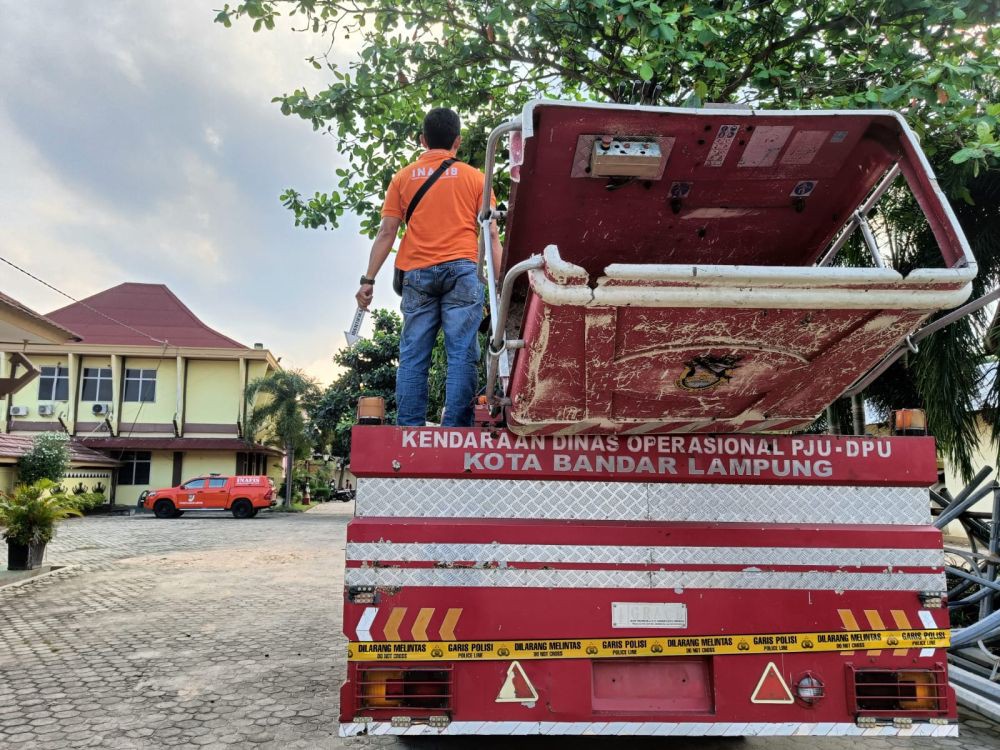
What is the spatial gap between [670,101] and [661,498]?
546 cm

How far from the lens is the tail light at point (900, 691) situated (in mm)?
2820

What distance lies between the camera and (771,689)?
2844mm

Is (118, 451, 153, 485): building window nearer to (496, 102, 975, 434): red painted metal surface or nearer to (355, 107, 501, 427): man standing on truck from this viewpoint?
(355, 107, 501, 427): man standing on truck

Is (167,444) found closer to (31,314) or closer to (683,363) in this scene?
(31,314)

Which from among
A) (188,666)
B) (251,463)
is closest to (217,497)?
(251,463)

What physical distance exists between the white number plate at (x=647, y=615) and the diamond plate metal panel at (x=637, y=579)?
3.2 inches

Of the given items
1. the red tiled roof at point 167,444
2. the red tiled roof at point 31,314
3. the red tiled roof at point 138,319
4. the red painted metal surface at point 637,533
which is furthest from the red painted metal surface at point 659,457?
the red tiled roof at point 138,319

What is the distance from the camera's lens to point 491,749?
363 cm

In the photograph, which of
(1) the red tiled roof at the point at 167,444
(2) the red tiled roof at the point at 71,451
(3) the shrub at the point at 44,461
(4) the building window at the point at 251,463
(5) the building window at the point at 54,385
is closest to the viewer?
(2) the red tiled roof at the point at 71,451

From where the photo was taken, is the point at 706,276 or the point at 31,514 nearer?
the point at 706,276

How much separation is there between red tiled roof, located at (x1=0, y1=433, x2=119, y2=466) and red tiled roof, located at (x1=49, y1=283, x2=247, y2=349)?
5302mm

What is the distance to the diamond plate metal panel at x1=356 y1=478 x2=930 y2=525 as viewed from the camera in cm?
293

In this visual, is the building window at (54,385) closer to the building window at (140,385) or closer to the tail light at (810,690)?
the building window at (140,385)

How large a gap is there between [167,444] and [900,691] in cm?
3218
